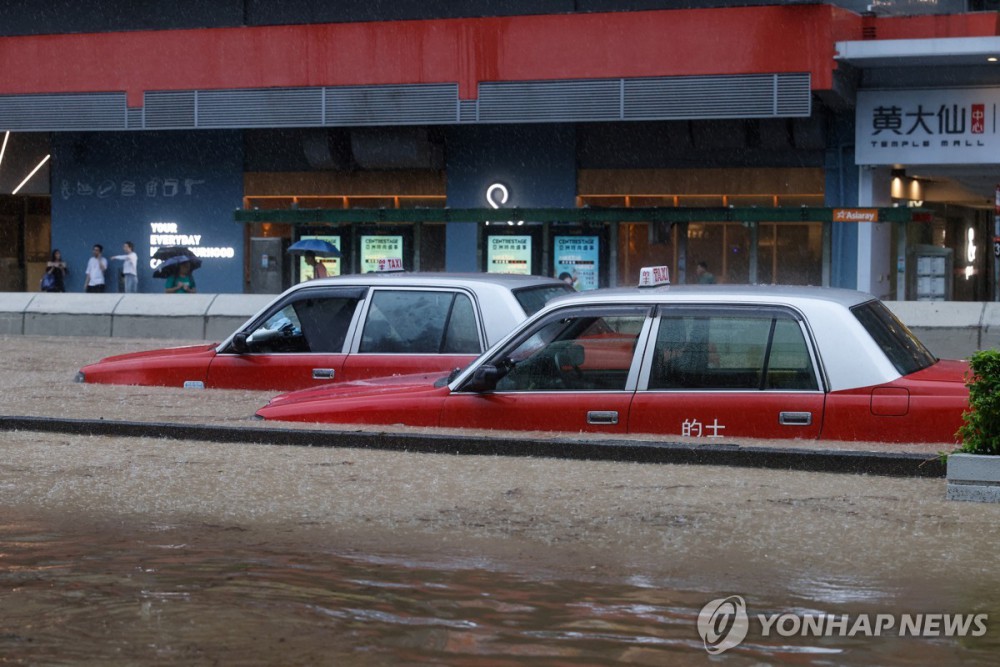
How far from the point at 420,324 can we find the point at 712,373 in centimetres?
322

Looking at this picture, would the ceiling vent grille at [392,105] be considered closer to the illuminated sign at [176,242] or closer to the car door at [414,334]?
the illuminated sign at [176,242]

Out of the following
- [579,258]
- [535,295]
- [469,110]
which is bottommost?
[535,295]

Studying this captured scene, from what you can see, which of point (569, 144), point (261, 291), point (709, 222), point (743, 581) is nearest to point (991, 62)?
point (709, 222)

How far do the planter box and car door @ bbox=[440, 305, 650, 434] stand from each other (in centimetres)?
192

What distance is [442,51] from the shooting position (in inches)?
1095

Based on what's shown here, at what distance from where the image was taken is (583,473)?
8.10 m

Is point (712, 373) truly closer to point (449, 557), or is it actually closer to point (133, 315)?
point (449, 557)

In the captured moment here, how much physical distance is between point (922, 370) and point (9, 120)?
26.3m

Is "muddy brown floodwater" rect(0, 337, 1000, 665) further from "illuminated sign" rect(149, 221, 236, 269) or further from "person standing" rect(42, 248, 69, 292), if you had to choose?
"person standing" rect(42, 248, 69, 292)

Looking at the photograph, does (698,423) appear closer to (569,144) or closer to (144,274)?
(569,144)

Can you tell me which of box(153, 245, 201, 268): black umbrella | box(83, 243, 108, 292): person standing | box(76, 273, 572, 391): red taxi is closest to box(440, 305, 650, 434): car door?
box(76, 273, 572, 391): red taxi

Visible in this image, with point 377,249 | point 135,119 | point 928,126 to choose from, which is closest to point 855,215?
point 928,126

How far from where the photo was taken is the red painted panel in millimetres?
25844

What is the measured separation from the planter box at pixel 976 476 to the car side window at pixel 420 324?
412 cm
